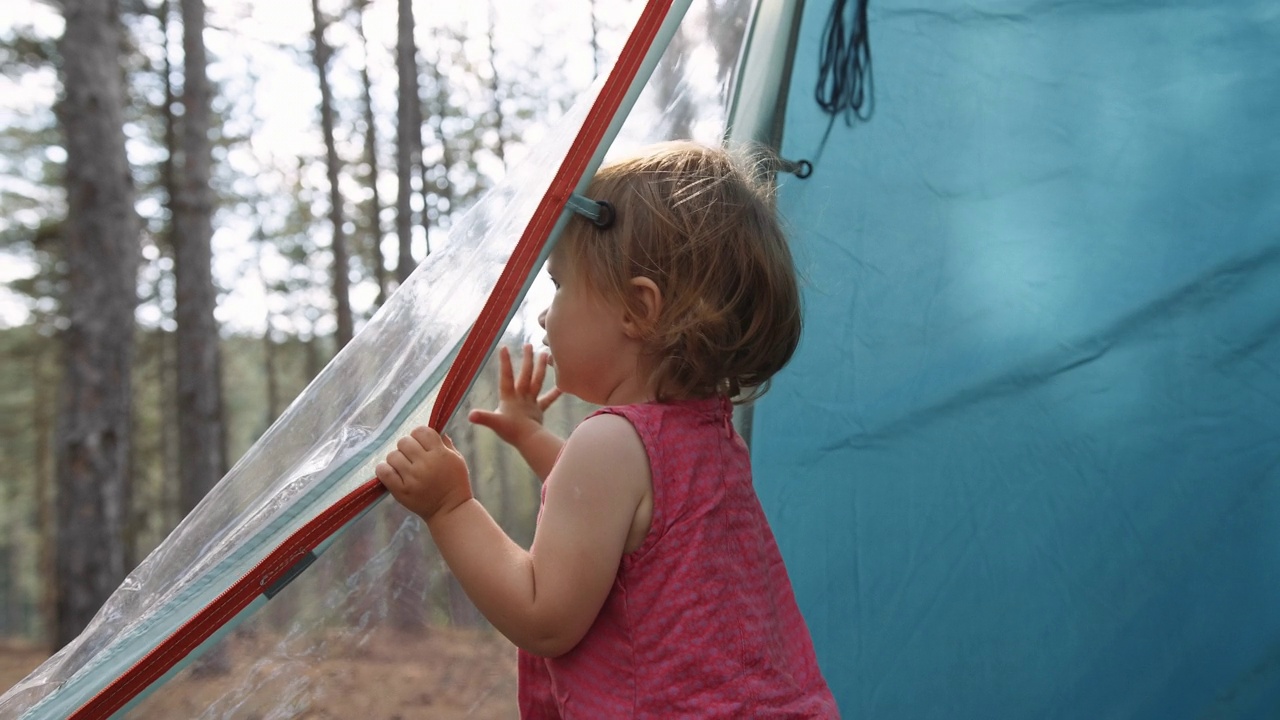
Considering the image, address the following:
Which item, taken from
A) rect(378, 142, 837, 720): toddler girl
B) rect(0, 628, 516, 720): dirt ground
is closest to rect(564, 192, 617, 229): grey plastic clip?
rect(378, 142, 837, 720): toddler girl

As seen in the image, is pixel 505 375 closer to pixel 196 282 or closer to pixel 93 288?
pixel 93 288

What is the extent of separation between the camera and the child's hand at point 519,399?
152cm

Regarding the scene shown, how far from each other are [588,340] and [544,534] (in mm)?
267

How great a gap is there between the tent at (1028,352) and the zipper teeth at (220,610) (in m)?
0.99

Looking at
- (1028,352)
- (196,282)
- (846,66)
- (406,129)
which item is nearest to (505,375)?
(846,66)

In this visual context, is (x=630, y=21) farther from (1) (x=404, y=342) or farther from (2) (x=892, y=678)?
(2) (x=892, y=678)

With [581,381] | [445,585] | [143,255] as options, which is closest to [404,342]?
[581,381]

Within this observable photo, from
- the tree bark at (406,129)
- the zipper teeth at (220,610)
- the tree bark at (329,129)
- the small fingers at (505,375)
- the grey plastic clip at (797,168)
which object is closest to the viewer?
the zipper teeth at (220,610)

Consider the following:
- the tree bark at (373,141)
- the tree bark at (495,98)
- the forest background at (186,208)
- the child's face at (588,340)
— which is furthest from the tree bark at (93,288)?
the tree bark at (495,98)

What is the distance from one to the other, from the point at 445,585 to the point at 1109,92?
142 centimetres

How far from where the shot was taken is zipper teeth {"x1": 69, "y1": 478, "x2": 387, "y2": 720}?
1.01 meters

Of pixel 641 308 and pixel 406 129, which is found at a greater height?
pixel 641 308

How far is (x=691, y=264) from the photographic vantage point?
1.21m

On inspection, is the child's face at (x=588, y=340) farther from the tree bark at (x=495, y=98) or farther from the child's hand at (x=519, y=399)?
the tree bark at (x=495, y=98)
